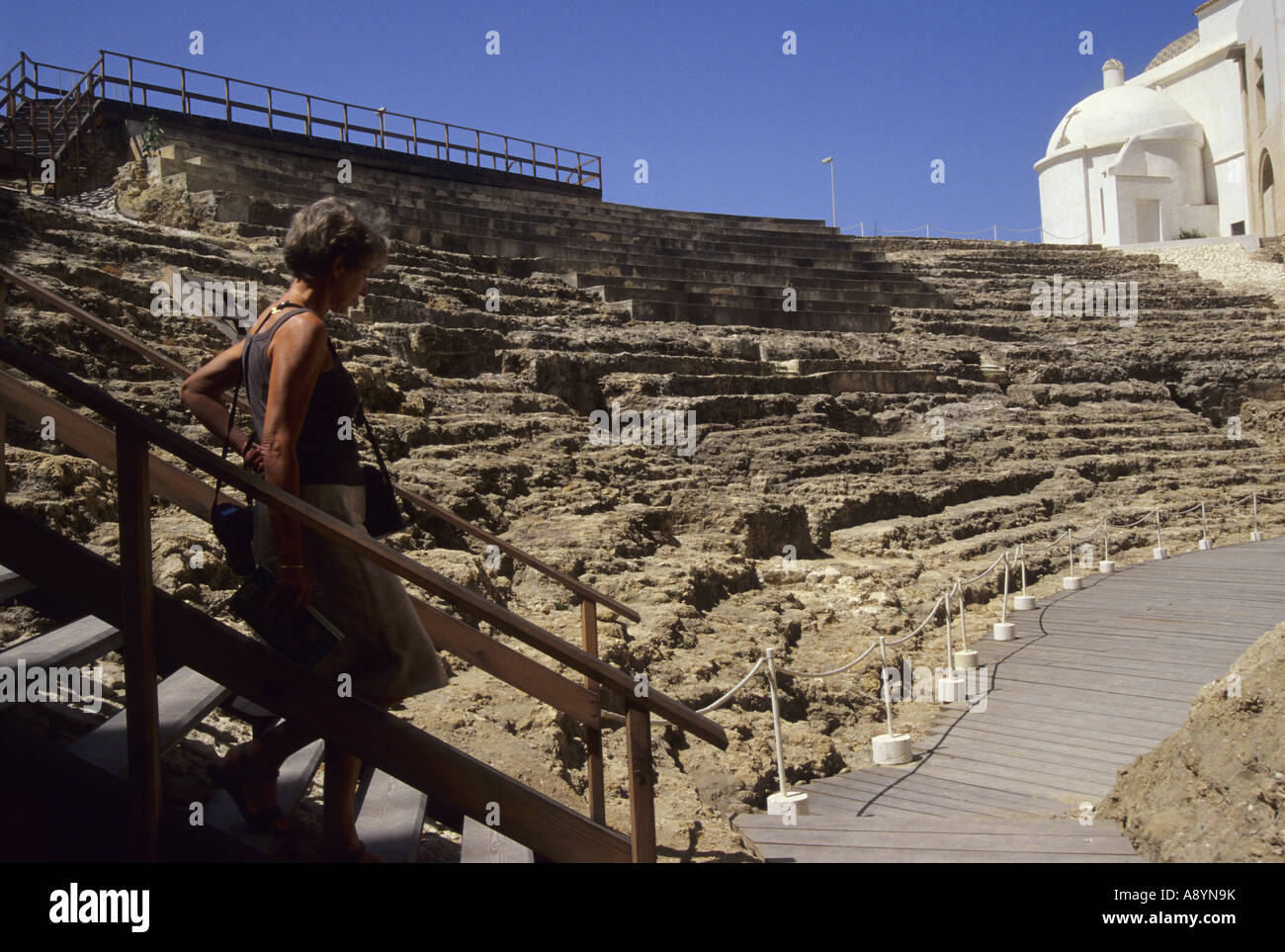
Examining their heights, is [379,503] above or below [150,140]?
below

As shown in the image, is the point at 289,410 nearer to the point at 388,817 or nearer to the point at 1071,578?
the point at 388,817

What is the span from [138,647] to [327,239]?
1.10m

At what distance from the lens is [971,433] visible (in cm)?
1338

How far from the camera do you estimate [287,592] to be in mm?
2322

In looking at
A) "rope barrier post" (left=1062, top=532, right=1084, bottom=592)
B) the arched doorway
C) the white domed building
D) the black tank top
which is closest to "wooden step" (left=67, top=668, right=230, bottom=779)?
the black tank top

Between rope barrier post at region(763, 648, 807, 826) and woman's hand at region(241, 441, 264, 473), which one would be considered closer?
woman's hand at region(241, 441, 264, 473)

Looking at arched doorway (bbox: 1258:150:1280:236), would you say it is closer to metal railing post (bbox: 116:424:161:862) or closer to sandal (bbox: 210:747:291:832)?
sandal (bbox: 210:747:291:832)

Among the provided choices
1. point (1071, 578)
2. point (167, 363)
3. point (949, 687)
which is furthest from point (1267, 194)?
point (167, 363)

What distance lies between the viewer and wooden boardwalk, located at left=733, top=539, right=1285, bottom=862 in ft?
14.4

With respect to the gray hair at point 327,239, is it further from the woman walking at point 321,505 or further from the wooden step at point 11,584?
the wooden step at point 11,584

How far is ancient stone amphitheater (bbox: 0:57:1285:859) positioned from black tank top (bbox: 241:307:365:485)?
1.03 meters
